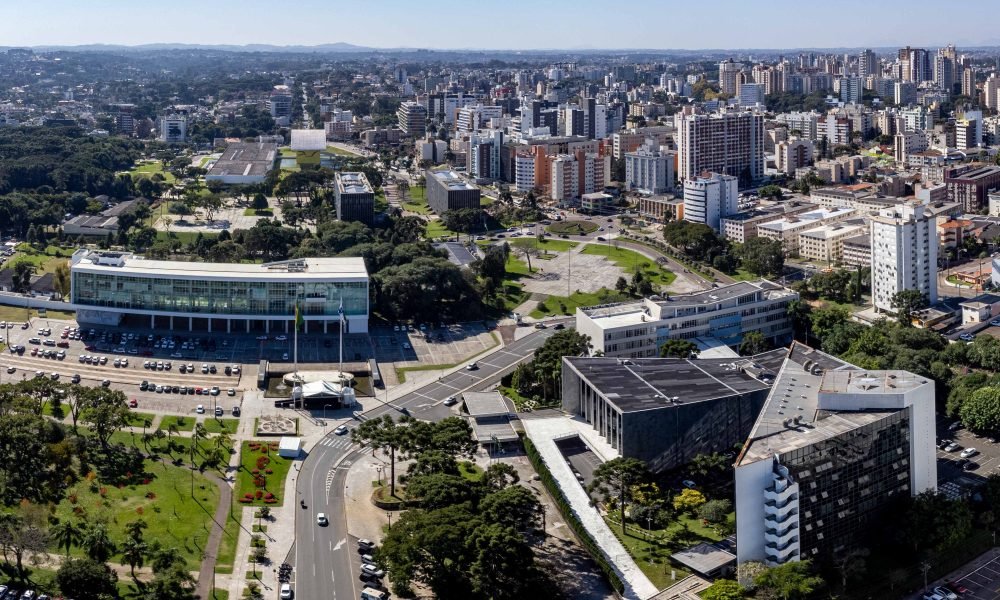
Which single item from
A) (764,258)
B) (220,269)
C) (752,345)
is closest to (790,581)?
(752,345)

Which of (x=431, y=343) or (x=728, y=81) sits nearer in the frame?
(x=431, y=343)

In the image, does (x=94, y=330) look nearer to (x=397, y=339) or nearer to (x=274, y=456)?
(x=397, y=339)

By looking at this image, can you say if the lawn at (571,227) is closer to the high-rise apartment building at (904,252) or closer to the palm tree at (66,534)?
the high-rise apartment building at (904,252)

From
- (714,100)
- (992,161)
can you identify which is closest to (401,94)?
(714,100)

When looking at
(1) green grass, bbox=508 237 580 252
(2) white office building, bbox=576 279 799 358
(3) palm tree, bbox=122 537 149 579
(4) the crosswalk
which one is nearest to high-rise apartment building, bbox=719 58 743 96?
(1) green grass, bbox=508 237 580 252

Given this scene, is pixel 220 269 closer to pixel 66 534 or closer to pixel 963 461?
pixel 66 534

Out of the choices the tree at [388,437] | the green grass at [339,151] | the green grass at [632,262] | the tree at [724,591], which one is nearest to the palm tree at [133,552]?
the tree at [388,437]

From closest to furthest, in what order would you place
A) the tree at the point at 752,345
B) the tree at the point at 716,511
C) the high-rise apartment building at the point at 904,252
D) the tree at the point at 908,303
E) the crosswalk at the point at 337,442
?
1. the tree at the point at 716,511
2. the crosswalk at the point at 337,442
3. the tree at the point at 752,345
4. the tree at the point at 908,303
5. the high-rise apartment building at the point at 904,252
